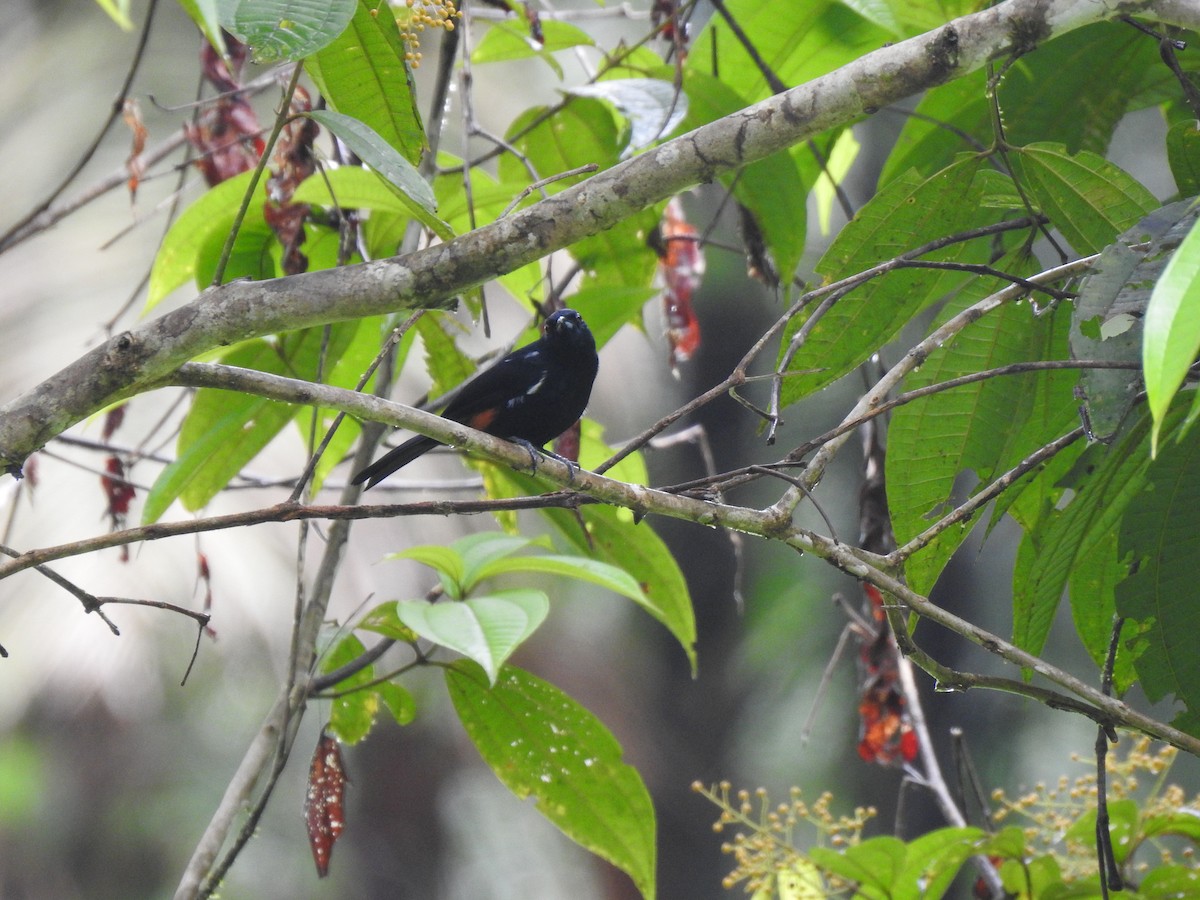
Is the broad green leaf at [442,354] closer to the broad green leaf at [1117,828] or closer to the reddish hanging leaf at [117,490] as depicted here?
the reddish hanging leaf at [117,490]

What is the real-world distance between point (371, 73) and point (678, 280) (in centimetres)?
140

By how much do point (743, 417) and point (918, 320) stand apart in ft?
3.88

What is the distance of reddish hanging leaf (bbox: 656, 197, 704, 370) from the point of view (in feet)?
8.91

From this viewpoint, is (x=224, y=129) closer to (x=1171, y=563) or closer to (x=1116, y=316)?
(x=1116, y=316)

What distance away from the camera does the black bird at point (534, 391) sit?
118 inches

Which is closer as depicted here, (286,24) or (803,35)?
(286,24)

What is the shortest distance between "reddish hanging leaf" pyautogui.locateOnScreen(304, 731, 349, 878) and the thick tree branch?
91cm

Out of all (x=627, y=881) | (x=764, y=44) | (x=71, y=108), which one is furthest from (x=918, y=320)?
(x=71, y=108)

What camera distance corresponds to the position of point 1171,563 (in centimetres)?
163

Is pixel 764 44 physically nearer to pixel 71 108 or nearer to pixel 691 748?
pixel 691 748

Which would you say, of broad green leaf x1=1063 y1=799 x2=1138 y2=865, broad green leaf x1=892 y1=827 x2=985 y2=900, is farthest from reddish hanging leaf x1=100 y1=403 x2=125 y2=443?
broad green leaf x1=1063 y1=799 x2=1138 y2=865

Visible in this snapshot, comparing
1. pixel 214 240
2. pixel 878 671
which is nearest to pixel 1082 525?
pixel 878 671

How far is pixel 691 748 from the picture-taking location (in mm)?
6410

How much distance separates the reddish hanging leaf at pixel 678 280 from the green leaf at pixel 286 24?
4.61 ft
